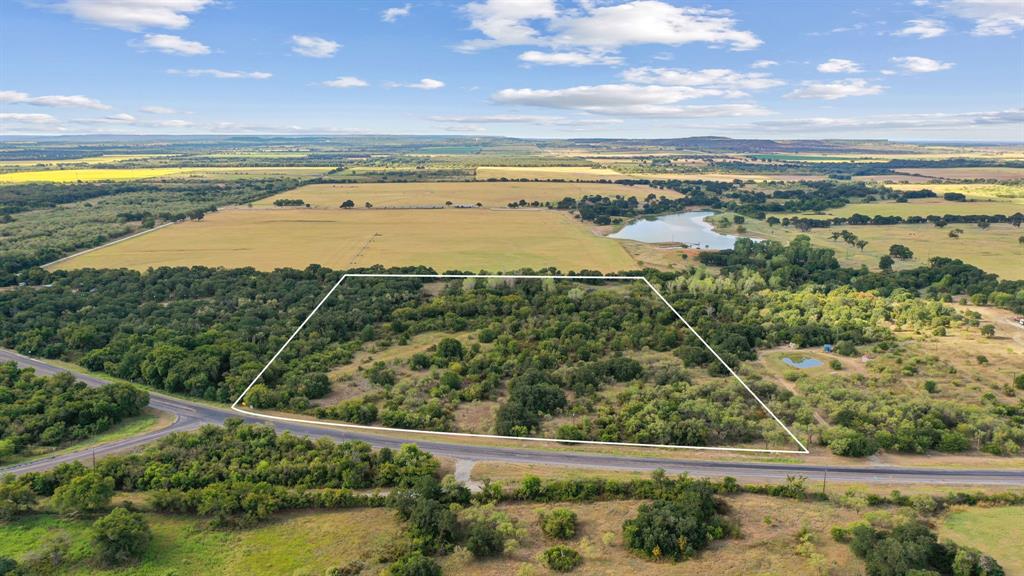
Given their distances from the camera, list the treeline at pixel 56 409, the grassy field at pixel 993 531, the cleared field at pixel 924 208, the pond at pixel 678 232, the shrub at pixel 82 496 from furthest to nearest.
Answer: the cleared field at pixel 924 208 → the pond at pixel 678 232 → the treeline at pixel 56 409 → the shrub at pixel 82 496 → the grassy field at pixel 993 531

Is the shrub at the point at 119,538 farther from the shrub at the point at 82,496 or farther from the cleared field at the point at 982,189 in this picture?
the cleared field at the point at 982,189

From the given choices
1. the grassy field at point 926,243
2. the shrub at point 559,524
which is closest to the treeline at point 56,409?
the shrub at point 559,524

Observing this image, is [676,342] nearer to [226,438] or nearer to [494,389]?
[494,389]

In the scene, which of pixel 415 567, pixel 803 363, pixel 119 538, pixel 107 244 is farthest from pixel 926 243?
pixel 107 244

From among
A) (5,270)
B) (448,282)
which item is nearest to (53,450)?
(448,282)

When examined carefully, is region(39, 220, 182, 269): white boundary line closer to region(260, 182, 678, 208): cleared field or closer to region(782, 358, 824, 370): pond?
region(260, 182, 678, 208): cleared field

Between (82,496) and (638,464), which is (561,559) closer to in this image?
(638,464)
